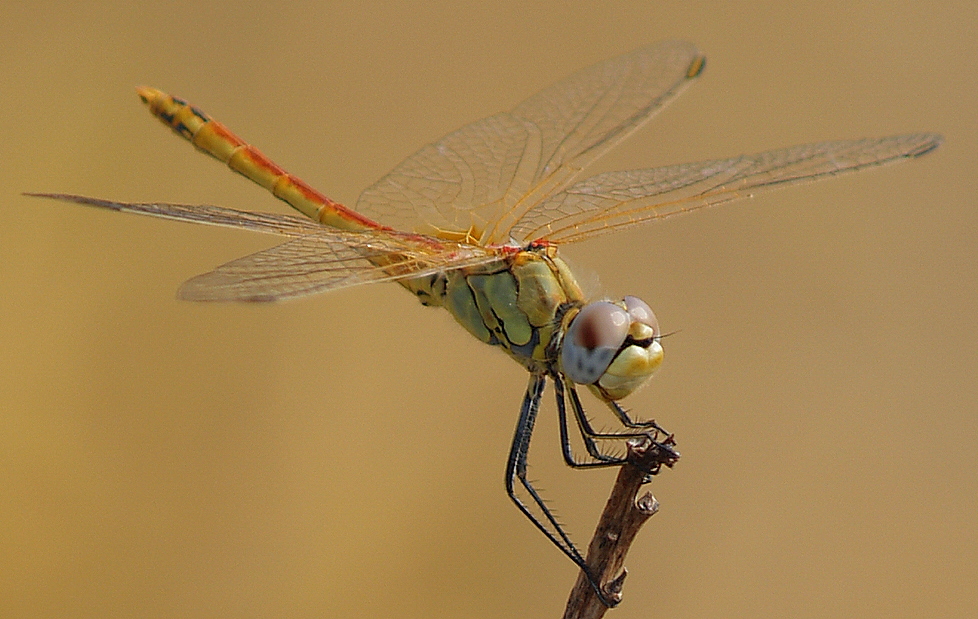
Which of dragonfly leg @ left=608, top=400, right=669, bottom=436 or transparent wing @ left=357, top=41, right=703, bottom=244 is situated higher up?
transparent wing @ left=357, top=41, right=703, bottom=244

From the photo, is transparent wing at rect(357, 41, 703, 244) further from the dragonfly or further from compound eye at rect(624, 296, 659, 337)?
compound eye at rect(624, 296, 659, 337)

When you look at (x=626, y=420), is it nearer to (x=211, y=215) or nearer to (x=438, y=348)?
(x=211, y=215)

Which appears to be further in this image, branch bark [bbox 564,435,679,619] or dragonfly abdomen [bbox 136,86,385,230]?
dragonfly abdomen [bbox 136,86,385,230]

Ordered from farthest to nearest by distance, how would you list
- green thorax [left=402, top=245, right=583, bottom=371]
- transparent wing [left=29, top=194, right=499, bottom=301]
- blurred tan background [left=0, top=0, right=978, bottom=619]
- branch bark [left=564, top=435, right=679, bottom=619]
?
blurred tan background [left=0, top=0, right=978, bottom=619], green thorax [left=402, top=245, right=583, bottom=371], transparent wing [left=29, top=194, right=499, bottom=301], branch bark [left=564, top=435, right=679, bottom=619]

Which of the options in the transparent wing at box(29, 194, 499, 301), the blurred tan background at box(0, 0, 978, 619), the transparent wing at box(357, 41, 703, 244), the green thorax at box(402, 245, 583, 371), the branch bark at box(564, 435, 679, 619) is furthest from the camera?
the blurred tan background at box(0, 0, 978, 619)

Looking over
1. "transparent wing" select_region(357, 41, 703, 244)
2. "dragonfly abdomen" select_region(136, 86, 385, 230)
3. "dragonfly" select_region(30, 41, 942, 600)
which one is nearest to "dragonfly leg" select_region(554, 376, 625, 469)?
"dragonfly" select_region(30, 41, 942, 600)

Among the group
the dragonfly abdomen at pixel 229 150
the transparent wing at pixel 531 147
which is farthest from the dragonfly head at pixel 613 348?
the dragonfly abdomen at pixel 229 150

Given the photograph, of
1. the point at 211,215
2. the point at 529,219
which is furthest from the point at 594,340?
the point at 211,215
